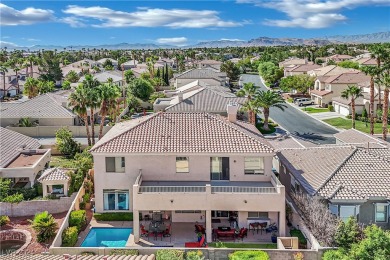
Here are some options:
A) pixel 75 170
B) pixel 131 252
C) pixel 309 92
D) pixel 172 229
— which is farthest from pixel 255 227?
pixel 309 92

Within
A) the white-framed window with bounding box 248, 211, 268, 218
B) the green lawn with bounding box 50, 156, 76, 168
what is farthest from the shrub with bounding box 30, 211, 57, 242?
the green lawn with bounding box 50, 156, 76, 168

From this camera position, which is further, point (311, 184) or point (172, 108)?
point (172, 108)

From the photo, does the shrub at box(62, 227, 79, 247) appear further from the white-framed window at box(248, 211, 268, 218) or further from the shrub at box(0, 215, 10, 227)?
the white-framed window at box(248, 211, 268, 218)

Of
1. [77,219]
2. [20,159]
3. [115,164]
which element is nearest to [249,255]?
[115,164]

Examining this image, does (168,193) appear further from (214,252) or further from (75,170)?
(75,170)

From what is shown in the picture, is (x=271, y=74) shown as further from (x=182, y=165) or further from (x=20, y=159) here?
(x=182, y=165)

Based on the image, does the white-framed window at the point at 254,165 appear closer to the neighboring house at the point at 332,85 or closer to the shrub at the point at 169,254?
the shrub at the point at 169,254
